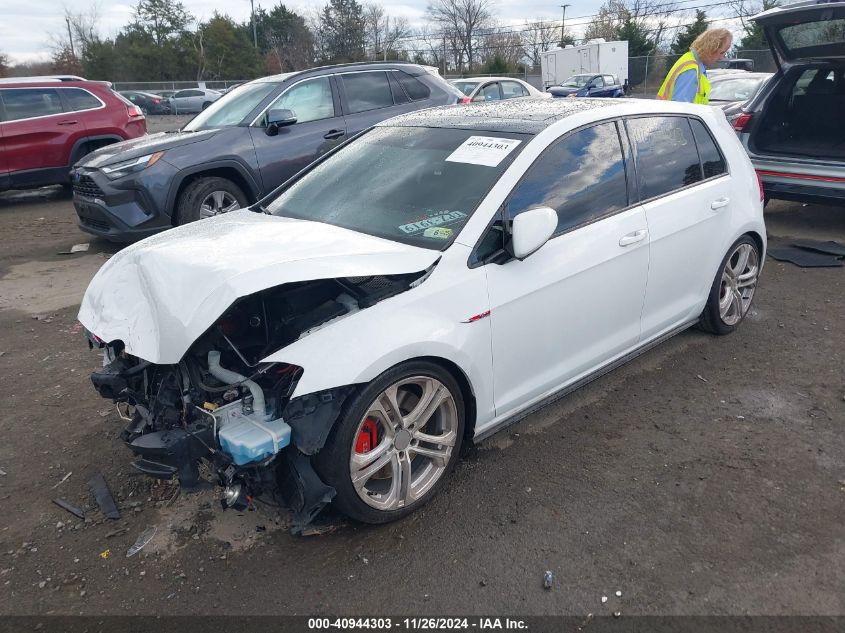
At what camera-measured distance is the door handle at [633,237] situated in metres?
3.53

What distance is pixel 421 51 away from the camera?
222 ft

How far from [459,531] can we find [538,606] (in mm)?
514

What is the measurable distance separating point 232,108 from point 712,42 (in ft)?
17.2

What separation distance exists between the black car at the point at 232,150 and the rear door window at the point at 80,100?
3670mm

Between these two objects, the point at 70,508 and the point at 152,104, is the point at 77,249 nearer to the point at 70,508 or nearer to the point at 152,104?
the point at 70,508

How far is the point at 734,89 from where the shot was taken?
11648 millimetres

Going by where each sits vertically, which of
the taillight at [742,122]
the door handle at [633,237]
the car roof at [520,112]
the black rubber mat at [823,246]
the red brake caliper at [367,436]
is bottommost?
the black rubber mat at [823,246]

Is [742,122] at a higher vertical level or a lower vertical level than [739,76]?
lower

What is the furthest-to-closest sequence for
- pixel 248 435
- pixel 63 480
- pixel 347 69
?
pixel 347 69, pixel 63 480, pixel 248 435

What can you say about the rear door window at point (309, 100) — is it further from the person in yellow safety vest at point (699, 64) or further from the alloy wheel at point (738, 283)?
the alloy wheel at point (738, 283)

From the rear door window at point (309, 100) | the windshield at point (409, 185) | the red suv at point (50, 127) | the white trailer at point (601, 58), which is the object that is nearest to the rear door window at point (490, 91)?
the red suv at point (50, 127)

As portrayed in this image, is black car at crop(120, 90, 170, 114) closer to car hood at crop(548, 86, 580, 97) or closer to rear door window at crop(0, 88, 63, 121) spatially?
car hood at crop(548, 86, 580, 97)

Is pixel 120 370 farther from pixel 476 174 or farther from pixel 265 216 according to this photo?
pixel 476 174

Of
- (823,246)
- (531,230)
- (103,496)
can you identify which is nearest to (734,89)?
(823,246)
